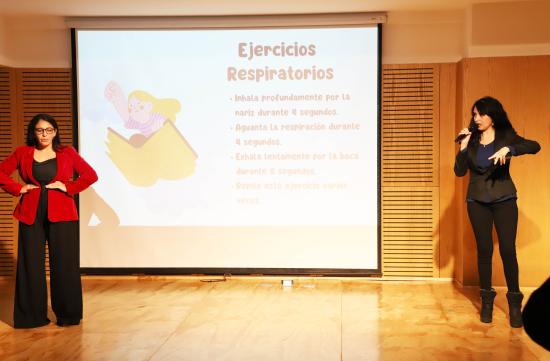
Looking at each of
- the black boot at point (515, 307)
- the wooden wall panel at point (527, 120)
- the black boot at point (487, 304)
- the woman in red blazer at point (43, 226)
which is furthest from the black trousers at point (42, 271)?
the wooden wall panel at point (527, 120)

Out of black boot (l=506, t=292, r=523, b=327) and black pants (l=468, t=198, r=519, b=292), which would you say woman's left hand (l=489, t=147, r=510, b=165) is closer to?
black pants (l=468, t=198, r=519, b=292)

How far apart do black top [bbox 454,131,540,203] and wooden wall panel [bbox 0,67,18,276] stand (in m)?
4.21

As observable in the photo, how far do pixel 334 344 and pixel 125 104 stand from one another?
324cm

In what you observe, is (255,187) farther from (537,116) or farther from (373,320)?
(537,116)

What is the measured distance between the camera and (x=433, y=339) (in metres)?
4.30

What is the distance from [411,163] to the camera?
6.14 metres

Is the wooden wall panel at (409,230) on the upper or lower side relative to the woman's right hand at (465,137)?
lower

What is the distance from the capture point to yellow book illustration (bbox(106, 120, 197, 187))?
624 centimetres

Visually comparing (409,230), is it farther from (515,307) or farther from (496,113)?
(496,113)

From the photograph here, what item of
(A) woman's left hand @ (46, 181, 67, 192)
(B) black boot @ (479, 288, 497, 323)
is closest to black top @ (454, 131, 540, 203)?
(B) black boot @ (479, 288, 497, 323)

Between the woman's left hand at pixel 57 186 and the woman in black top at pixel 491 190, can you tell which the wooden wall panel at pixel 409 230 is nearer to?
the woman in black top at pixel 491 190

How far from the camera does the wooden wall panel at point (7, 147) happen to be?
20.9 ft

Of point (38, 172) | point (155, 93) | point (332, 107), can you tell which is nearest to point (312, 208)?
point (332, 107)

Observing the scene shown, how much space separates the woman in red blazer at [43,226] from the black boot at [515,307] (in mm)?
2986
